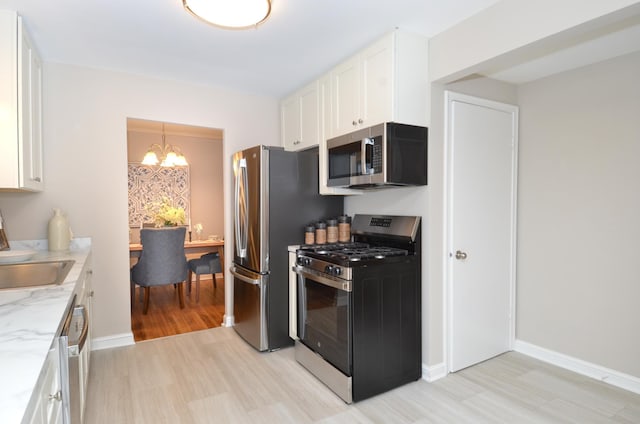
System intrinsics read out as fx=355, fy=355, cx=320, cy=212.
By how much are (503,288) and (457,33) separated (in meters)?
2.04

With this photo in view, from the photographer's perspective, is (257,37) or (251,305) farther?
(251,305)

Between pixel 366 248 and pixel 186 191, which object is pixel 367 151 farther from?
pixel 186 191

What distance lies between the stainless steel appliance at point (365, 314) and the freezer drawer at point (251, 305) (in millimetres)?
439

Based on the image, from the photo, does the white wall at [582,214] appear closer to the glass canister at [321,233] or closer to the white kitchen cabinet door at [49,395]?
the glass canister at [321,233]

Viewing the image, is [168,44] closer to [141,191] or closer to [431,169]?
[431,169]

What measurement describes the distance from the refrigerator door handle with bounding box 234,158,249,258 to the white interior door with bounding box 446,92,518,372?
1.73 m

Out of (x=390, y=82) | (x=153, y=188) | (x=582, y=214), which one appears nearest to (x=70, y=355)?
(x=390, y=82)

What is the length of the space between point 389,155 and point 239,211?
5.30ft

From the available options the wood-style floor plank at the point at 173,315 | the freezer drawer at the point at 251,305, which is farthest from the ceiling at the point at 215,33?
the wood-style floor plank at the point at 173,315

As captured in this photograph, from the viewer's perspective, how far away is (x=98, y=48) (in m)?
2.68

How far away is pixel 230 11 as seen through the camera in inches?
70.1

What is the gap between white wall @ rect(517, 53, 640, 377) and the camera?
2463 millimetres

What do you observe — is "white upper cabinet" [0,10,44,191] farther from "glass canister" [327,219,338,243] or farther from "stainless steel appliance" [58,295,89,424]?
"glass canister" [327,219,338,243]

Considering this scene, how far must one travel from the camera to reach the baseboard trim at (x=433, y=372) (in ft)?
8.36
